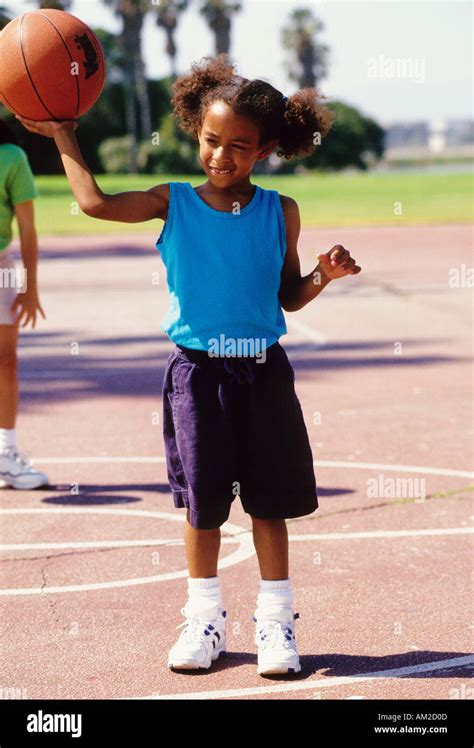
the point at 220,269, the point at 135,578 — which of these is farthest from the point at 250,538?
the point at 220,269

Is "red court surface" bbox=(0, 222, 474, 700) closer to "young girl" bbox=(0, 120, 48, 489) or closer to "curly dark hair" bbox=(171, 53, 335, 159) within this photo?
"young girl" bbox=(0, 120, 48, 489)

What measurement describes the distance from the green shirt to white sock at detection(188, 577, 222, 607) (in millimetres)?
2764

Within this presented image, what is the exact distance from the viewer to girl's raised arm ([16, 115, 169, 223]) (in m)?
4.11

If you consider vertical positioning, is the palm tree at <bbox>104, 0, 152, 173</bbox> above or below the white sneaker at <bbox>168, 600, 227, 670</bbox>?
above

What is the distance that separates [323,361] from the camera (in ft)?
35.7

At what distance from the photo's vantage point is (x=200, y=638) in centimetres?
431

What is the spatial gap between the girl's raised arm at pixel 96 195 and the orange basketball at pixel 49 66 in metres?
0.10

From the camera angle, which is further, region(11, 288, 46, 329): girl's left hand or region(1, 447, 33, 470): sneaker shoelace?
region(1, 447, 33, 470): sneaker shoelace

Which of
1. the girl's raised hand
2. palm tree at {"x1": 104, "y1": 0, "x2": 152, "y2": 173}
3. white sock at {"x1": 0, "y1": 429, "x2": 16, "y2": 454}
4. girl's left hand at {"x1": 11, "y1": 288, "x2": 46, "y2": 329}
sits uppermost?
palm tree at {"x1": 104, "y1": 0, "x2": 152, "y2": 173}

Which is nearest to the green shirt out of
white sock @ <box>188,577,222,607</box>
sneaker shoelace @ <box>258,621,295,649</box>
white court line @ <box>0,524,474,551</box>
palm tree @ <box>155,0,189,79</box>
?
white court line @ <box>0,524,474,551</box>

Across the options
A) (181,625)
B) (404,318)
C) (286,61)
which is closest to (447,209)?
(404,318)

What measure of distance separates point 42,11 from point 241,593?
8.16 feet

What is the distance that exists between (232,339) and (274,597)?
0.96 metres

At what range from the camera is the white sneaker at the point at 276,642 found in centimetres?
420
